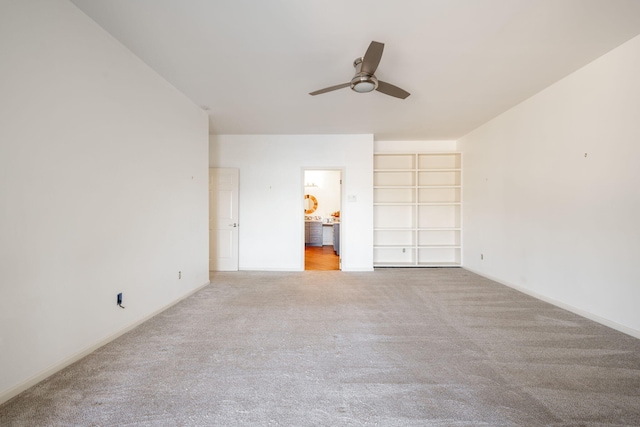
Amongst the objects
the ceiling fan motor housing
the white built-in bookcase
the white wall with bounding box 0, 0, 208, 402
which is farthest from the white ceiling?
the white built-in bookcase

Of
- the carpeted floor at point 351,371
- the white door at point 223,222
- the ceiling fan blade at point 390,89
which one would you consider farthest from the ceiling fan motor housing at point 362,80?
the white door at point 223,222

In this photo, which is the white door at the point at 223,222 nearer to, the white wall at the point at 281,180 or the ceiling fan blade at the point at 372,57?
the white wall at the point at 281,180

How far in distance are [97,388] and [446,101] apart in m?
4.65

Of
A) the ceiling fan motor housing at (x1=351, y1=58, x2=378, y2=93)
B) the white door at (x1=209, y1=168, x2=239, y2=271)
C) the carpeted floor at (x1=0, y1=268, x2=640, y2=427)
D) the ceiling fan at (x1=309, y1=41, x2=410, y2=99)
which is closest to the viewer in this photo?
the carpeted floor at (x1=0, y1=268, x2=640, y2=427)

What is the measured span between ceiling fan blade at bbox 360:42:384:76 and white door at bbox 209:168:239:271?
3483 mm

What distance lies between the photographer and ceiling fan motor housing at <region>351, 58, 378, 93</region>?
231 centimetres

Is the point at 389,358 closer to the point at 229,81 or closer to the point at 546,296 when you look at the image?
the point at 546,296

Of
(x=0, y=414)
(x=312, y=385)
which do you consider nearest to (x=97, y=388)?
(x=0, y=414)

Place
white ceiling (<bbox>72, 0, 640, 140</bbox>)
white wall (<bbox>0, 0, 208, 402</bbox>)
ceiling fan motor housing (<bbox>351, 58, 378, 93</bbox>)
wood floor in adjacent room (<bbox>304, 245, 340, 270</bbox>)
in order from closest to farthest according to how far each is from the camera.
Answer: white wall (<bbox>0, 0, 208, 402</bbox>), white ceiling (<bbox>72, 0, 640, 140</bbox>), ceiling fan motor housing (<bbox>351, 58, 378, 93</bbox>), wood floor in adjacent room (<bbox>304, 245, 340, 270</bbox>)

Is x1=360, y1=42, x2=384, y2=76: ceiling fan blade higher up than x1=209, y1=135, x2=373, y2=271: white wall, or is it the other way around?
x1=360, y1=42, x2=384, y2=76: ceiling fan blade

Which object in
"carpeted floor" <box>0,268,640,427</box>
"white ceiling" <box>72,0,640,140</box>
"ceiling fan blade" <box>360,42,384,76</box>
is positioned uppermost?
"white ceiling" <box>72,0,640,140</box>

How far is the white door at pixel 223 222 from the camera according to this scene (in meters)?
4.95

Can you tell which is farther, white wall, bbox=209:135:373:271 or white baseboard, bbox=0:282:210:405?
white wall, bbox=209:135:373:271

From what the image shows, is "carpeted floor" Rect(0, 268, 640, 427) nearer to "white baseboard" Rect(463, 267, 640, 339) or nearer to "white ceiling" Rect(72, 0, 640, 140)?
"white baseboard" Rect(463, 267, 640, 339)
